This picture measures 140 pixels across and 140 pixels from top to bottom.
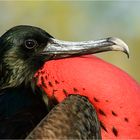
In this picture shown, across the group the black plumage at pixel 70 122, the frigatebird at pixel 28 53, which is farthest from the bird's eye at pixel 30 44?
the black plumage at pixel 70 122

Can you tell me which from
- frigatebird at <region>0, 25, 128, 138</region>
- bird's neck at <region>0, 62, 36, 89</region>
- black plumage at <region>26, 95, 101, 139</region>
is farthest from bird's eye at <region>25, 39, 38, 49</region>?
black plumage at <region>26, 95, 101, 139</region>

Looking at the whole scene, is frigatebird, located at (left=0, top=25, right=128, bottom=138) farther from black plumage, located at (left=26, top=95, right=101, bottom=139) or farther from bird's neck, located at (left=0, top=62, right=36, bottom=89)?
black plumage, located at (left=26, top=95, right=101, bottom=139)

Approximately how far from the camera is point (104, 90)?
369 cm

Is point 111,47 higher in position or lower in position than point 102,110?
higher

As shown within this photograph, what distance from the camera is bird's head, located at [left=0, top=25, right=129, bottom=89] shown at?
3.95 m

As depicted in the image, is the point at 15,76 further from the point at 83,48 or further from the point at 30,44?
the point at 83,48

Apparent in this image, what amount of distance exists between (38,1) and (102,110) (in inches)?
443

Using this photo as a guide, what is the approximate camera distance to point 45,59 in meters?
4.03

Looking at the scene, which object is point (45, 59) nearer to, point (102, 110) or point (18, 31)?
point (18, 31)

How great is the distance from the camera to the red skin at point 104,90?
12.0 ft

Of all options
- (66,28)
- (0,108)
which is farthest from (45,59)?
(66,28)

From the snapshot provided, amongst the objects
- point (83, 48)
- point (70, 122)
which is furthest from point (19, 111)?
point (83, 48)

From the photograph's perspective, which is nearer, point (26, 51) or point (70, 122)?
point (70, 122)

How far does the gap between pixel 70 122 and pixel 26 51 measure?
2.07ft
